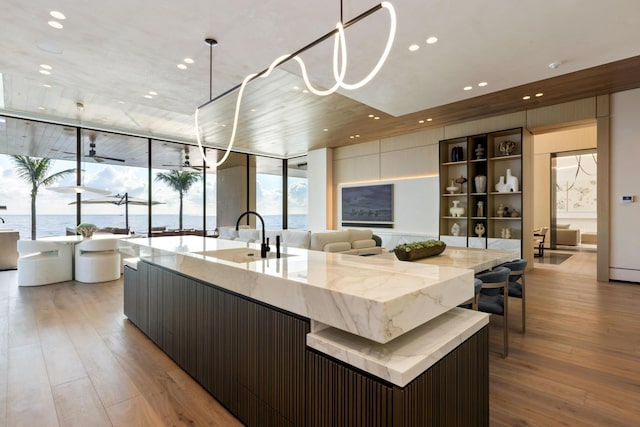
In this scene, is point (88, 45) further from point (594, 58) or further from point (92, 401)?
point (594, 58)

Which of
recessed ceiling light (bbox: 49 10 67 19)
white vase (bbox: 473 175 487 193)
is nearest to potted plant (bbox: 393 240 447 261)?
recessed ceiling light (bbox: 49 10 67 19)

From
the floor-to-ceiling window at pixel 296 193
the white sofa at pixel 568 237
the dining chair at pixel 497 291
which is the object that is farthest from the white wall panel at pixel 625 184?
the floor-to-ceiling window at pixel 296 193

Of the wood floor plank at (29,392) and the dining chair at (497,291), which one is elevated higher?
the dining chair at (497,291)

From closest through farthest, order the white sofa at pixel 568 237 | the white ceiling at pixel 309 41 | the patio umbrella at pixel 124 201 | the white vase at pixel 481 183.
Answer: the white ceiling at pixel 309 41, the white vase at pixel 481 183, the patio umbrella at pixel 124 201, the white sofa at pixel 568 237

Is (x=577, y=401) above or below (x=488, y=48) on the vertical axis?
below

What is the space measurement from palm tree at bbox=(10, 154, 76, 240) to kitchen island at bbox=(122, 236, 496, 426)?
686 cm

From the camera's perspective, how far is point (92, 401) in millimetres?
2066

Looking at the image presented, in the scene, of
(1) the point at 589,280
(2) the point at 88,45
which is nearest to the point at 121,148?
(2) the point at 88,45

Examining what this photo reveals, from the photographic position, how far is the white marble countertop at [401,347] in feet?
3.57

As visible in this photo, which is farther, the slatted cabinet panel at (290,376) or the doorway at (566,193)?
the doorway at (566,193)

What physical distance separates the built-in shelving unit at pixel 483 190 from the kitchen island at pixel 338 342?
18.0ft

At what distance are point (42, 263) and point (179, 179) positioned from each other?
14.2 feet

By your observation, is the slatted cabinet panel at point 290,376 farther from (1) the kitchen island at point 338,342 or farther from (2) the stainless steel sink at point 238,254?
(2) the stainless steel sink at point 238,254

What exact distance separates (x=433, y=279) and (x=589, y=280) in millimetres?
5894
